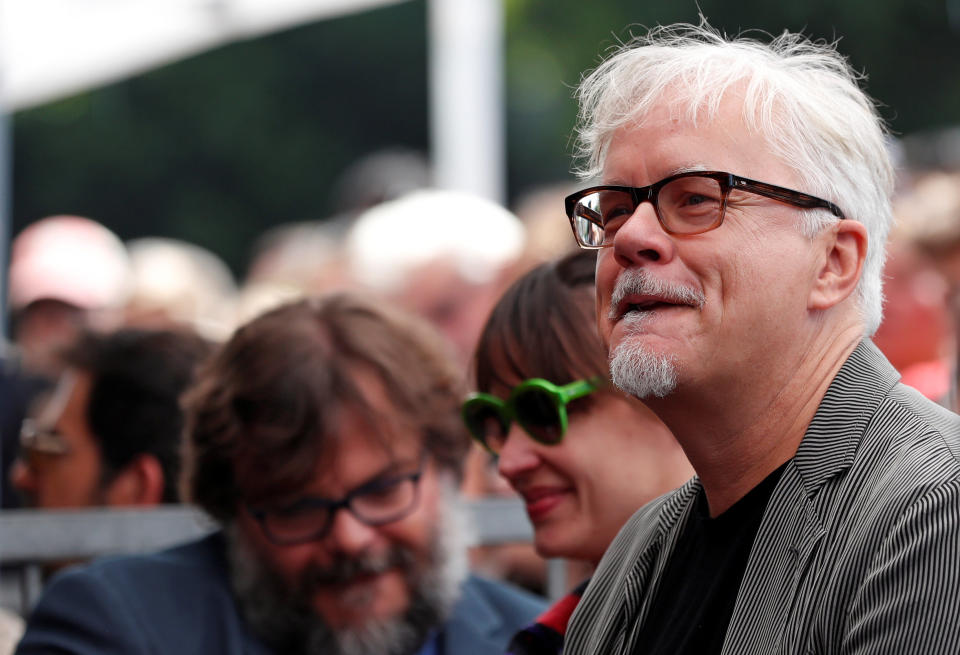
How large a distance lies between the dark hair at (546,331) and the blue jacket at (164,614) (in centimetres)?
82

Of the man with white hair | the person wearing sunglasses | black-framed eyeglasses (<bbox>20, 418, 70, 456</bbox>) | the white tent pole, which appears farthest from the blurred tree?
the man with white hair

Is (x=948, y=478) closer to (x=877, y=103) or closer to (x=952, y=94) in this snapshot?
(x=877, y=103)

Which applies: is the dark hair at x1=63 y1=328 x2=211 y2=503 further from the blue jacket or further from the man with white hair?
the man with white hair

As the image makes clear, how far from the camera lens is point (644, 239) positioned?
7.38 feet

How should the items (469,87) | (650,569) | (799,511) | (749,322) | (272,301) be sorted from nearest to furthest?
(799,511) < (749,322) < (650,569) < (272,301) < (469,87)

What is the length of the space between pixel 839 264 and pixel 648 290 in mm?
312

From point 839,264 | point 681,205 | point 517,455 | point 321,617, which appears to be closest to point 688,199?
point 681,205

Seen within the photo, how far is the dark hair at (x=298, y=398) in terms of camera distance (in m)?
3.62

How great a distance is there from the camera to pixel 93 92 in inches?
923

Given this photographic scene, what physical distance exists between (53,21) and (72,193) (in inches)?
607

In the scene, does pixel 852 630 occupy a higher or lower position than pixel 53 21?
lower

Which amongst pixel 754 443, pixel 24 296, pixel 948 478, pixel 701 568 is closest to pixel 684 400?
pixel 754 443

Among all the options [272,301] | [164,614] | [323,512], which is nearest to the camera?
[164,614]

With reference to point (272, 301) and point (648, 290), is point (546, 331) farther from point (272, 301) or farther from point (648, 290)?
point (272, 301)
